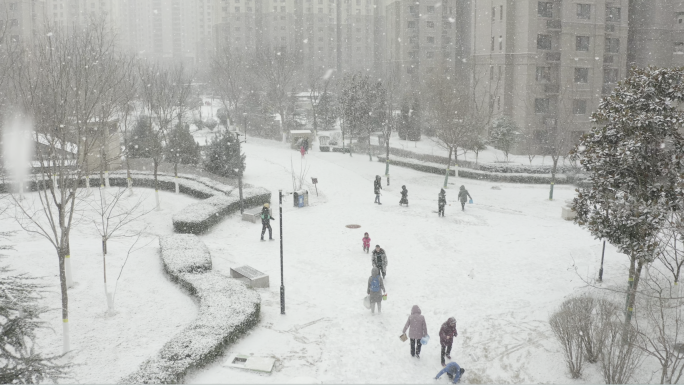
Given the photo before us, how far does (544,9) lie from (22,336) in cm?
4330

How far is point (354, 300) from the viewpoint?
15.1 m

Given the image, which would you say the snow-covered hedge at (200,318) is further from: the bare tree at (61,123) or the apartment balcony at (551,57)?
the apartment balcony at (551,57)

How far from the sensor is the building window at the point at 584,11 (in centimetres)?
4216

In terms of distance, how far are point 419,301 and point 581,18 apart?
119ft

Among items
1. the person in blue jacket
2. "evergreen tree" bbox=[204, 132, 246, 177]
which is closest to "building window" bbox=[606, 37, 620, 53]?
"evergreen tree" bbox=[204, 132, 246, 177]

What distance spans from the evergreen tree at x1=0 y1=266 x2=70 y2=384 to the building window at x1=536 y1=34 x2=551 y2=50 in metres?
40.4

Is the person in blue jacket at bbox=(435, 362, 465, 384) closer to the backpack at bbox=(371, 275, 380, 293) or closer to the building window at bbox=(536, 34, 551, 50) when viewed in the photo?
the backpack at bbox=(371, 275, 380, 293)

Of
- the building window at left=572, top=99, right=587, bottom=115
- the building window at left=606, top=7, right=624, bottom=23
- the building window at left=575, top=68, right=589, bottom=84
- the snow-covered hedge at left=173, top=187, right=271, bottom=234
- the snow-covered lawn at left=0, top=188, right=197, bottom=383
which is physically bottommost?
the snow-covered lawn at left=0, top=188, right=197, bottom=383

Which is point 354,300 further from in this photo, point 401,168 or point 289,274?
point 401,168

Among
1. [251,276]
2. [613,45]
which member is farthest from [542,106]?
[251,276]

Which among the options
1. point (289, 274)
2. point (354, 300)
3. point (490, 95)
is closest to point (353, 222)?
point (289, 274)

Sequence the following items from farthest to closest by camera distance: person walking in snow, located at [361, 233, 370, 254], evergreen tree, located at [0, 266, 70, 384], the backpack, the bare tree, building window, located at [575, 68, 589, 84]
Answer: building window, located at [575, 68, 589, 84], person walking in snow, located at [361, 233, 370, 254], the backpack, the bare tree, evergreen tree, located at [0, 266, 70, 384]

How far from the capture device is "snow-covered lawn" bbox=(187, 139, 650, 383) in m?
11.8

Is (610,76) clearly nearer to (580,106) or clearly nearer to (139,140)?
A: (580,106)
